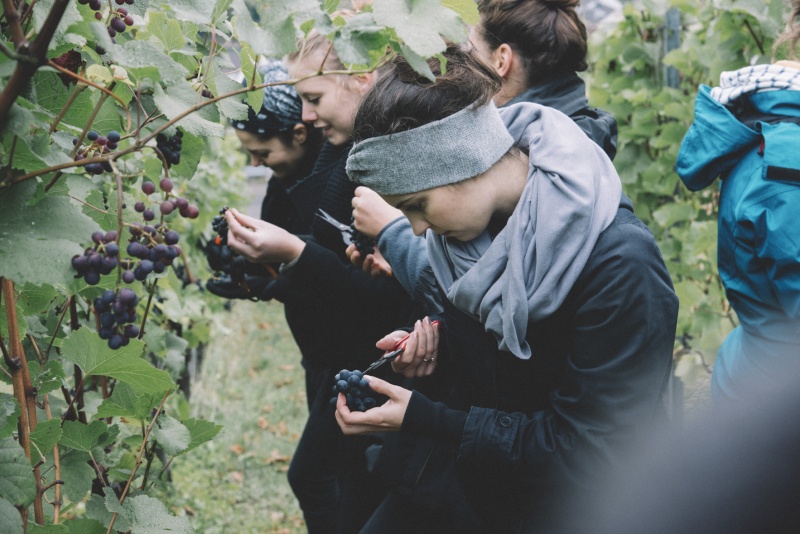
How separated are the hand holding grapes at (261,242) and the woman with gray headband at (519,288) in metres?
0.82

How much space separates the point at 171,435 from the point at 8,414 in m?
0.48

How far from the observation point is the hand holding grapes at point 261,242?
8.58 feet

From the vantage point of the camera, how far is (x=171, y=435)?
5.25 ft

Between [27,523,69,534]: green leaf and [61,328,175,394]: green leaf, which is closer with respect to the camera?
[27,523,69,534]: green leaf

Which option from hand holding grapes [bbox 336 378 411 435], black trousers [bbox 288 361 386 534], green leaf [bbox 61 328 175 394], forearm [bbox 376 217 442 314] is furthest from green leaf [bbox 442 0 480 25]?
black trousers [bbox 288 361 386 534]

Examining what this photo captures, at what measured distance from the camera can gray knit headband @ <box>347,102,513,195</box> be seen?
5.57 feet

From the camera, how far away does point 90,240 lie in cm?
108

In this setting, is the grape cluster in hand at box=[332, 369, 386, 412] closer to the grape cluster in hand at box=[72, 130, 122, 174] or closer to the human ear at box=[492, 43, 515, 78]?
the grape cluster in hand at box=[72, 130, 122, 174]

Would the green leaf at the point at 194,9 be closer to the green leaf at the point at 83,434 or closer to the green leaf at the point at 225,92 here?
the green leaf at the point at 225,92

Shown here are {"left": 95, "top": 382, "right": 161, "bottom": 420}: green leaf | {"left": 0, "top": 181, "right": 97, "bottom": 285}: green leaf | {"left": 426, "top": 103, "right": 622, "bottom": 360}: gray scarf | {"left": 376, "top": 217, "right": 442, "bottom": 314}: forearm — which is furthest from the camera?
{"left": 376, "top": 217, "right": 442, "bottom": 314}: forearm

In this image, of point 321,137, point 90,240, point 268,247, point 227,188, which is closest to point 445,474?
point 268,247

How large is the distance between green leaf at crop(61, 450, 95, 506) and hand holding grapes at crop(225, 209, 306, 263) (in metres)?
1.23

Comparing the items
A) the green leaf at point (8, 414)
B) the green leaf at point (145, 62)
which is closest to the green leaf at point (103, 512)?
the green leaf at point (8, 414)

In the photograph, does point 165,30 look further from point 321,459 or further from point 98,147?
point 321,459
